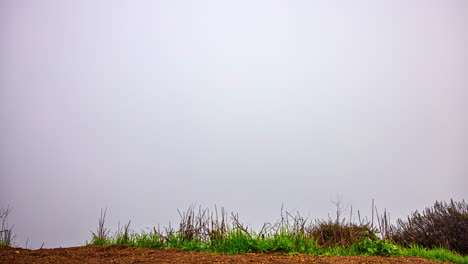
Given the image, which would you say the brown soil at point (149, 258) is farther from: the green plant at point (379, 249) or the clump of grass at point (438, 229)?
the clump of grass at point (438, 229)

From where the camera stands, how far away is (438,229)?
10.5 m

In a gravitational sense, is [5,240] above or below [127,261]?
above

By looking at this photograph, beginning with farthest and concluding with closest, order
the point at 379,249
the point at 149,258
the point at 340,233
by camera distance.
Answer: the point at 340,233, the point at 379,249, the point at 149,258

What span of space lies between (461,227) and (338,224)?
3.40 m

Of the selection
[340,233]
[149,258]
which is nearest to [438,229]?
[340,233]

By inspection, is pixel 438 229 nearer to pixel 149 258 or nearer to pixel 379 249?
pixel 379 249

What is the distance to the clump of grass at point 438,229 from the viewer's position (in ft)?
33.0

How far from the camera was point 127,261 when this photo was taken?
19.2 feet

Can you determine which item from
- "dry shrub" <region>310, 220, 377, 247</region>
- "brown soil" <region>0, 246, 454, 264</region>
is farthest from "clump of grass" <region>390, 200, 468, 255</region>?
"brown soil" <region>0, 246, 454, 264</region>

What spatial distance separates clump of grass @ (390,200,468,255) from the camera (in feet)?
33.0

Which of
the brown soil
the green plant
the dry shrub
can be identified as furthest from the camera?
the dry shrub

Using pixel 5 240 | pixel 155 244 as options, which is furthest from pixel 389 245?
pixel 5 240

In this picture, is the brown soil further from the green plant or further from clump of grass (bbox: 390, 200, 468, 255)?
clump of grass (bbox: 390, 200, 468, 255)

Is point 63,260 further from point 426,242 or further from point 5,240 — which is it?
point 426,242
